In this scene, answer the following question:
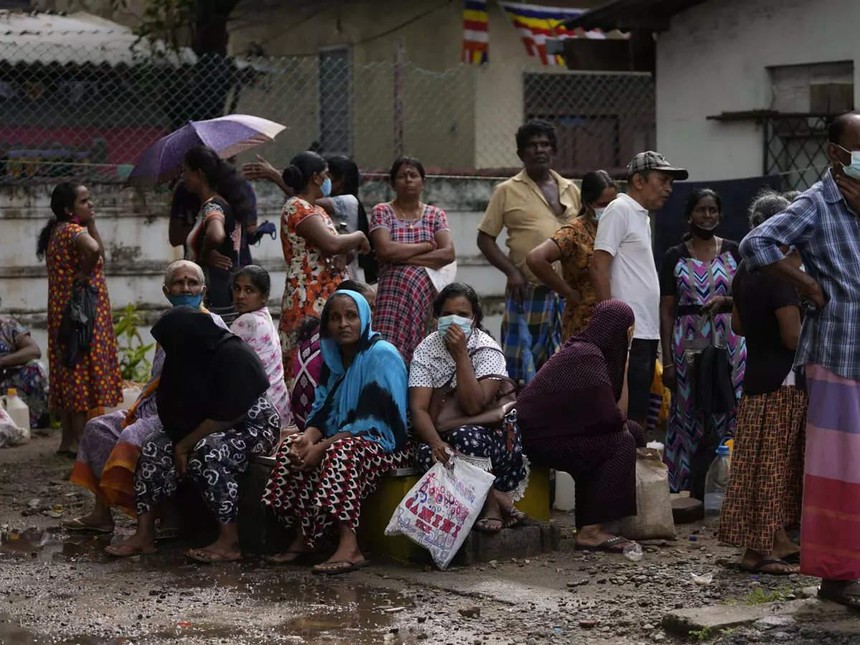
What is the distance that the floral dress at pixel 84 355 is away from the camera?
1068 centimetres

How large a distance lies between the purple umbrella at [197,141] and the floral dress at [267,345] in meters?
2.18

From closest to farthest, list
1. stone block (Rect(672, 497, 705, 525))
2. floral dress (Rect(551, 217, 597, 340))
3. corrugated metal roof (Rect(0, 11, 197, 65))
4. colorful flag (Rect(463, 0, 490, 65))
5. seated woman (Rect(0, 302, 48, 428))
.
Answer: stone block (Rect(672, 497, 705, 525)) → floral dress (Rect(551, 217, 597, 340)) → seated woman (Rect(0, 302, 48, 428)) → corrugated metal roof (Rect(0, 11, 197, 65)) → colorful flag (Rect(463, 0, 490, 65))

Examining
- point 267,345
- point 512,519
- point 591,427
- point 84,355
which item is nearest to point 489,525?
point 512,519

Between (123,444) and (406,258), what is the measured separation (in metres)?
2.33

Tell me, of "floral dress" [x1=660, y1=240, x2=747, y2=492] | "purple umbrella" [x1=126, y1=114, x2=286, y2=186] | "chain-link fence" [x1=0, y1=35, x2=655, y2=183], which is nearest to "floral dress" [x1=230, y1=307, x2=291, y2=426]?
"purple umbrella" [x1=126, y1=114, x2=286, y2=186]

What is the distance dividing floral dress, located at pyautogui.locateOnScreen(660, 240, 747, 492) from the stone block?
0.43 m

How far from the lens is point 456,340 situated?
303 inches

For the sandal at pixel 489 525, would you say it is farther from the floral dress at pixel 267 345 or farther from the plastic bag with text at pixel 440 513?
the floral dress at pixel 267 345

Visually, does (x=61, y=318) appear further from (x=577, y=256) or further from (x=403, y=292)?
(x=577, y=256)

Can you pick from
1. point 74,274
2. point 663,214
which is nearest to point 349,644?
point 74,274

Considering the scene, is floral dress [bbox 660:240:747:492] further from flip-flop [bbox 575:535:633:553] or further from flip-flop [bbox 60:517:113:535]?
flip-flop [bbox 60:517:113:535]

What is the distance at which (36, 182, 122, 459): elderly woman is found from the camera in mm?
10641

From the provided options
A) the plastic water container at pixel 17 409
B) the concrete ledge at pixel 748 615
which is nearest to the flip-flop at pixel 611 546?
the concrete ledge at pixel 748 615

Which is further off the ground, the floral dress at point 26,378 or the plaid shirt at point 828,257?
the plaid shirt at point 828,257
